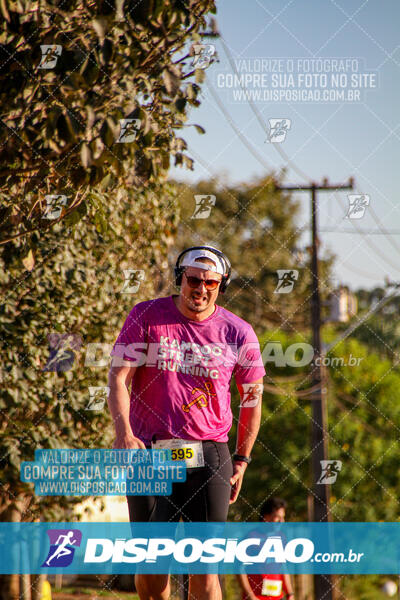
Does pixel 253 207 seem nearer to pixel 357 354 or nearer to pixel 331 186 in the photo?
pixel 357 354

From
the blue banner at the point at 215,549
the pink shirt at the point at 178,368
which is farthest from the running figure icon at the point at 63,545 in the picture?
the pink shirt at the point at 178,368

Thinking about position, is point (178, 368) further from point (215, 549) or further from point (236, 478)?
point (215, 549)

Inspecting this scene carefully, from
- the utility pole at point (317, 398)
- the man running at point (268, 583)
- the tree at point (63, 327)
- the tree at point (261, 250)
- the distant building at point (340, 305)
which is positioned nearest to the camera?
the man running at point (268, 583)

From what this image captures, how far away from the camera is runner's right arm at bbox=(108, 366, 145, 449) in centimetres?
385

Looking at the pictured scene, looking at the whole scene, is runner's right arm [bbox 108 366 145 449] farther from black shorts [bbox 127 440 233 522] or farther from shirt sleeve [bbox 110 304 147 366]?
black shorts [bbox 127 440 233 522]

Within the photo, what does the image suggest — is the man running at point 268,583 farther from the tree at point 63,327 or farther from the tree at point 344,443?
the tree at point 344,443

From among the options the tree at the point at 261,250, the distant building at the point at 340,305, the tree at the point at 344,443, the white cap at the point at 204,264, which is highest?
the tree at the point at 261,250

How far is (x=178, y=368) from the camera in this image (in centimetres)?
410

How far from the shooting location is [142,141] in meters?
4.04

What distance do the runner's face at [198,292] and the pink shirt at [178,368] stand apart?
10 cm

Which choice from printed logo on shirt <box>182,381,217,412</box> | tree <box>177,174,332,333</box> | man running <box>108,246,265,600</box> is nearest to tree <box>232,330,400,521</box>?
tree <box>177,174,332,333</box>

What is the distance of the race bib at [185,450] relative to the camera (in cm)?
400

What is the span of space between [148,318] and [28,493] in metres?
4.20

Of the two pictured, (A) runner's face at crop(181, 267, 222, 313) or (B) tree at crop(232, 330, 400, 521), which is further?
(B) tree at crop(232, 330, 400, 521)
